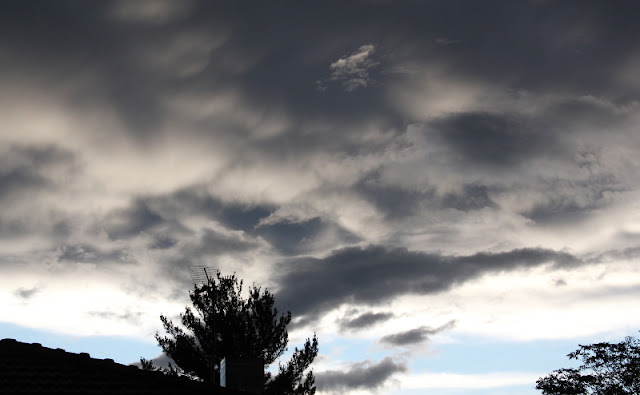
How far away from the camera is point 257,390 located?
21.1 meters

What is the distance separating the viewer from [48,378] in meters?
13.2

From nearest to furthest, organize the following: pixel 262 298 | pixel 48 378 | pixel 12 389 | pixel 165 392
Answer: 1. pixel 12 389
2. pixel 48 378
3. pixel 165 392
4. pixel 262 298

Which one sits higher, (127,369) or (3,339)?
(3,339)

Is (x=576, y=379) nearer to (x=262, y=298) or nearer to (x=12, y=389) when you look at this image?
(x=262, y=298)

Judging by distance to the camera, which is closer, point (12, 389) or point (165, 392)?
point (12, 389)

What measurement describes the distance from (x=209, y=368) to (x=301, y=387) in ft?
19.1

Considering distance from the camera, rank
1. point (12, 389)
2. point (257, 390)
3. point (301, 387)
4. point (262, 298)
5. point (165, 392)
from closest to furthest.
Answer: point (12, 389) < point (165, 392) < point (257, 390) < point (301, 387) < point (262, 298)

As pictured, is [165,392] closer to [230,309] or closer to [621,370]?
[230,309]

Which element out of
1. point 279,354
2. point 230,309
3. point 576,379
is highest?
point 230,309

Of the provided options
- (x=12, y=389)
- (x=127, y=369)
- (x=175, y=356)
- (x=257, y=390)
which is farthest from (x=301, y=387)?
(x=12, y=389)

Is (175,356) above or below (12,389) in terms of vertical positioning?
above

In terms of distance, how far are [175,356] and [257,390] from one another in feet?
53.5

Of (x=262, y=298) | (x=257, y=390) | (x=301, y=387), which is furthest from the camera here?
(x=262, y=298)

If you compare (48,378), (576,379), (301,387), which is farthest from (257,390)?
(576,379)
